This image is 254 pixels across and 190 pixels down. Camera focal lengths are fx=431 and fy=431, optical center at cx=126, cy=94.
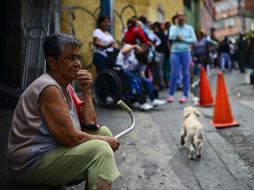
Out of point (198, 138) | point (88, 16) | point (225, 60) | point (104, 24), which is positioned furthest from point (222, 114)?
point (225, 60)

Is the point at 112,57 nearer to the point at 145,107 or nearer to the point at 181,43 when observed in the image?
the point at 145,107

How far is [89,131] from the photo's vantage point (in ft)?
11.2

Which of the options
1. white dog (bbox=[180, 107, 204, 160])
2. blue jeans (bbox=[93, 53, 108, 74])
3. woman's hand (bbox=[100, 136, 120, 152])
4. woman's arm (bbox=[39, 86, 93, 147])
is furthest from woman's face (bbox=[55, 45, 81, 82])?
blue jeans (bbox=[93, 53, 108, 74])

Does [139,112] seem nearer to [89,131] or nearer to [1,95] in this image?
[1,95]

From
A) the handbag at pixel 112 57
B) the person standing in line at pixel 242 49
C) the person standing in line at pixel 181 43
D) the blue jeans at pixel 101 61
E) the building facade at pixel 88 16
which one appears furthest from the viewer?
the person standing in line at pixel 242 49

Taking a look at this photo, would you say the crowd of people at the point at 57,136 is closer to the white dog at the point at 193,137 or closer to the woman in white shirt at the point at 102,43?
the white dog at the point at 193,137

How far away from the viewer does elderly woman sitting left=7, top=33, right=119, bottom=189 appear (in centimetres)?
287

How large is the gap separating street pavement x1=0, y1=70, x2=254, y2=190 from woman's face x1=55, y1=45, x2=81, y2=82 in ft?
3.35

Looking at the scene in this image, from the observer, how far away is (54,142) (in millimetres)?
2996

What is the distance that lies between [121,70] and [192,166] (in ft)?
10.8

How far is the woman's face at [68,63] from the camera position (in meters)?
3.03

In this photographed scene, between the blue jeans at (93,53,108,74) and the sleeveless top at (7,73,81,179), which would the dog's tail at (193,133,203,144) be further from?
the blue jeans at (93,53,108,74)

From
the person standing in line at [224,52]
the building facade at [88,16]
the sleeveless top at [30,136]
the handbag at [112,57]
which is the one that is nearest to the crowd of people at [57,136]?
the sleeveless top at [30,136]

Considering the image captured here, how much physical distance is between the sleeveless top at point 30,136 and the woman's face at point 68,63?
12cm
